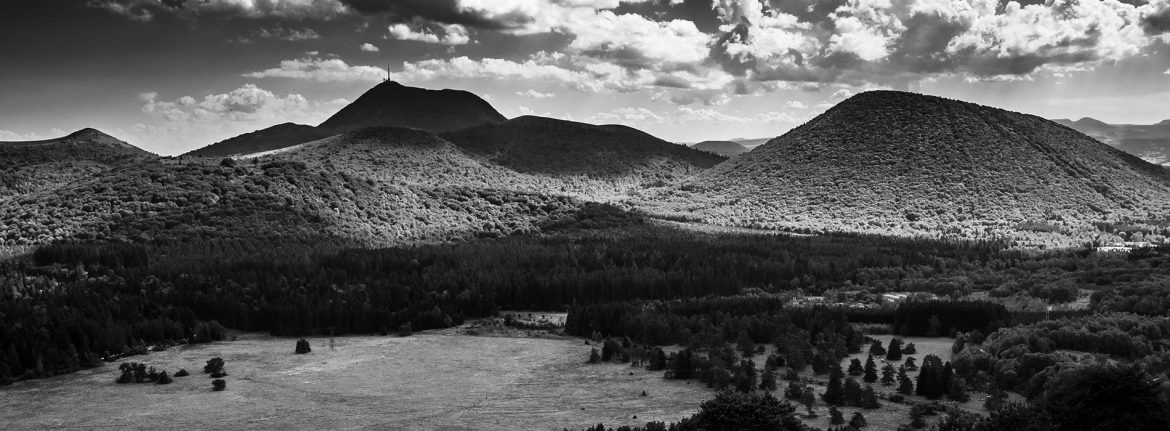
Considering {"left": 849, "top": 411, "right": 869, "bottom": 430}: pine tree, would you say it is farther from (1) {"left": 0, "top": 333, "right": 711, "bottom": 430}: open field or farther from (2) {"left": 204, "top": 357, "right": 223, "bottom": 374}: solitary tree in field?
(2) {"left": 204, "top": 357, "right": 223, "bottom": 374}: solitary tree in field

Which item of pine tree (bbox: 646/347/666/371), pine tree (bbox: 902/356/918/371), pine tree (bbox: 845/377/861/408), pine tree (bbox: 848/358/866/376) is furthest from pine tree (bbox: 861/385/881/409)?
pine tree (bbox: 646/347/666/371)

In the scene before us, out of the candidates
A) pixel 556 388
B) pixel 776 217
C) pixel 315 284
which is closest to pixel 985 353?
pixel 556 388

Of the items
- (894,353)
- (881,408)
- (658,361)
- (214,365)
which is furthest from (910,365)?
(214,365)

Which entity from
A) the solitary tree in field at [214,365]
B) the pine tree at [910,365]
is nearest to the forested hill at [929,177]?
the pine tree at [910,365]

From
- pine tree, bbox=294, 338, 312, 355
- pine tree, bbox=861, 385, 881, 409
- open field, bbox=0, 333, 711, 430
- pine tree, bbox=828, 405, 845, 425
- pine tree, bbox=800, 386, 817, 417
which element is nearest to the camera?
pine tree, bbox=828, 405, 845, 425

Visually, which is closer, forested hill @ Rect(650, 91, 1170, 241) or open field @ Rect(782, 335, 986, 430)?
open field @ Rect(782, 335, 986, 430)

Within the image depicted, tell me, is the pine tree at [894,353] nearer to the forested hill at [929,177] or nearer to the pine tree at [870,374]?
the pine tree at [870,374]
